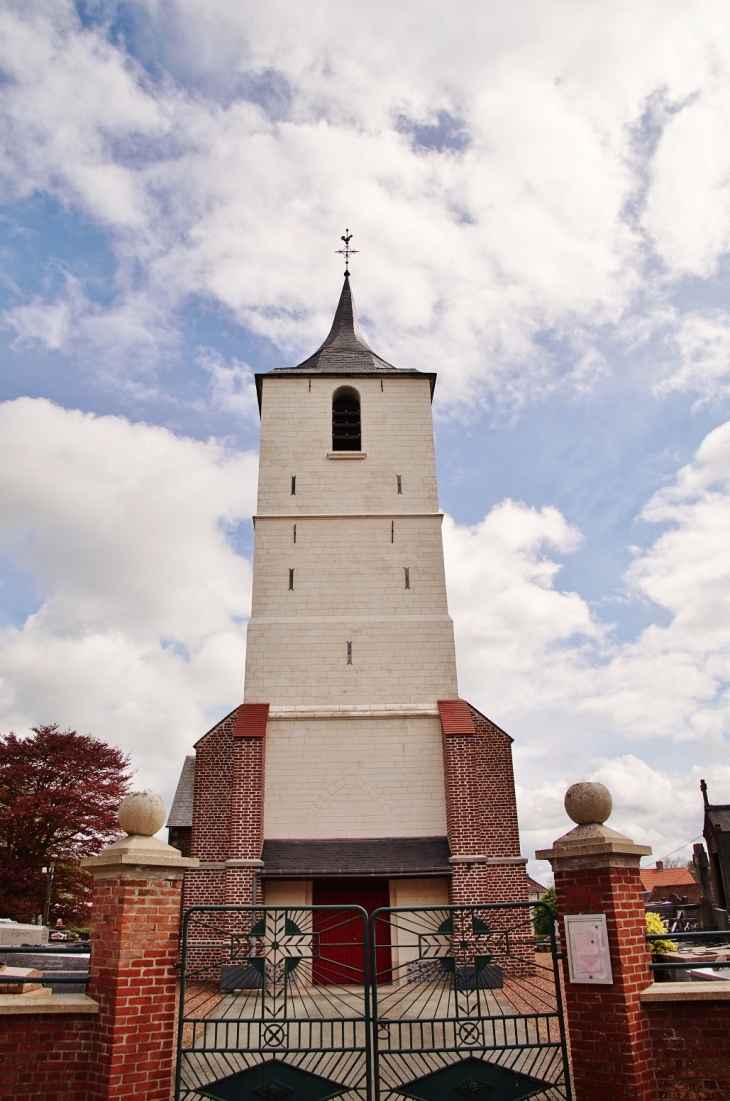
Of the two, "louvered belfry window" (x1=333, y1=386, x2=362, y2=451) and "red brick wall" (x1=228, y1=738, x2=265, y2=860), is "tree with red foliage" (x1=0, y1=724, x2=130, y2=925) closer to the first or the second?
"red brick wall" (x1=228, y1=738, x2=265, y2=860)

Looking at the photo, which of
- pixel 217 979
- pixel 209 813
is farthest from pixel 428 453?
pixel 217 979

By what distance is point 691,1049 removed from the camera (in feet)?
18.0

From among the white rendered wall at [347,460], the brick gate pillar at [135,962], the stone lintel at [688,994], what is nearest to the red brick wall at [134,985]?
the brick gate pillar at [135,962]

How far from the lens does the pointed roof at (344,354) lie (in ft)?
66.9

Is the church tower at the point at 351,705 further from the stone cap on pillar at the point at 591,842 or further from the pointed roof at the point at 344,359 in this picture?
the stone cap on pillar at the point at 591,842

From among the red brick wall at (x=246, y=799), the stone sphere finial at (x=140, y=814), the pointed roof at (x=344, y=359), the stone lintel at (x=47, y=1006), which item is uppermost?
the pointed roof at (x=344, y=359)

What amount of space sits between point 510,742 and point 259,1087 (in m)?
10.9

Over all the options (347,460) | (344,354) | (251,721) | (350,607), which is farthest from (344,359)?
(251,721)

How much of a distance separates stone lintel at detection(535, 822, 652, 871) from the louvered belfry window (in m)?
14.2

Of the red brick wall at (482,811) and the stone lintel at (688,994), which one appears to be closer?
the stone lintel at (688,994)

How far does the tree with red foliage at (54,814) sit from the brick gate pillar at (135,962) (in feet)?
70.8

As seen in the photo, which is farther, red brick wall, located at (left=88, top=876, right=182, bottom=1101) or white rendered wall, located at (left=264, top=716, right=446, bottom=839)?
white rendered wall, located at (left=264, top=716, right=446, bottom=839)

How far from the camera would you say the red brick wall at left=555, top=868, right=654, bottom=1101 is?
5332mm

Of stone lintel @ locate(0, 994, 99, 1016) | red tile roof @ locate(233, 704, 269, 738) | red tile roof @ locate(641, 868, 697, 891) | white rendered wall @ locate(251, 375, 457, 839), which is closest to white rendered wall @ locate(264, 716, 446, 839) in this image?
white rendered wall @ locate(251, 375, 457, 839)
